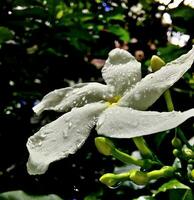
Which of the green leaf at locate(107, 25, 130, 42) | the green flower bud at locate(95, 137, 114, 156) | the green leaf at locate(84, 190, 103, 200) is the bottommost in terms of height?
the green leaf at locate(84, 190, 103, 200)

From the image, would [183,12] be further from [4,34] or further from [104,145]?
[104,145]

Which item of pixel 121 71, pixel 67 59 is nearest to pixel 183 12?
pixel 121 71

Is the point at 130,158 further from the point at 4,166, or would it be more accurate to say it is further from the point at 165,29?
the point at 165,29

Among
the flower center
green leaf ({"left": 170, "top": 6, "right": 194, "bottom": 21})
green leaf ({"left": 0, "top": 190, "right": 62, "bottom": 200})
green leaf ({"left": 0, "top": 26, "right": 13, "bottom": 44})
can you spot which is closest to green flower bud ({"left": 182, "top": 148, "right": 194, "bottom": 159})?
the flower center

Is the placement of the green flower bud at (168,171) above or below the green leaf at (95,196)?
above

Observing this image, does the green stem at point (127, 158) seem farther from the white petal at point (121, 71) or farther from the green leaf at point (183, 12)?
the green leaf at point (183, 12)

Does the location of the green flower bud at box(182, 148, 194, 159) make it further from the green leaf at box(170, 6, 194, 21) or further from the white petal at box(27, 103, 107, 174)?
the green leaf at box(170, 6, 194, 21)

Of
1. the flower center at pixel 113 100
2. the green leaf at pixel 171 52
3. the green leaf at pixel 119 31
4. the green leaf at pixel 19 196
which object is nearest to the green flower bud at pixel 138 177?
the flower center at pixel 113 100
